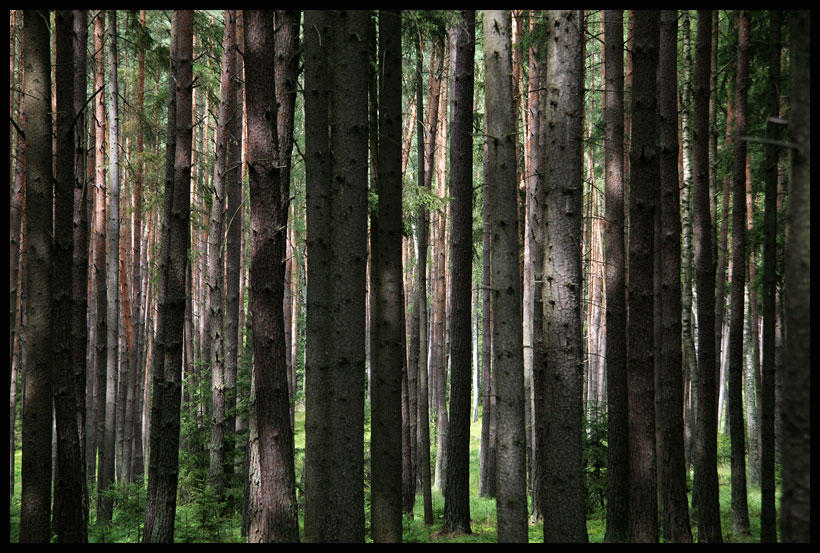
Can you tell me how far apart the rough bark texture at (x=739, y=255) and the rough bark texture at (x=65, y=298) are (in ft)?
28.1

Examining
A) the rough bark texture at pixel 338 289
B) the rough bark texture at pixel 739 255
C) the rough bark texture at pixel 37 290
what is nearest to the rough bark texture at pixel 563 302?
the rough bark texture at pixel 338 289

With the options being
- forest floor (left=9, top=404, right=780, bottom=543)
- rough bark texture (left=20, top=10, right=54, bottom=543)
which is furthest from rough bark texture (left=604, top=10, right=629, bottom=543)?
rough bark texture (left=20, top=10, right=54, bottom=543)

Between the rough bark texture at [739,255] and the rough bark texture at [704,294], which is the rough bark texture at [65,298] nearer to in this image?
the rough bark texture at [704,294]

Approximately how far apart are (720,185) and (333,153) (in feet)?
49.3

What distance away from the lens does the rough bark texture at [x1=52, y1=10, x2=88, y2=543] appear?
20.8 ft

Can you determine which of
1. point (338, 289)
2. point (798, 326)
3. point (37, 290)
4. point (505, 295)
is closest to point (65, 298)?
point (37, 290)

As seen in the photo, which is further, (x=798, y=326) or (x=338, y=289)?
(x=338, y=289)

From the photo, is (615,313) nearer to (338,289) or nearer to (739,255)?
(739,255)

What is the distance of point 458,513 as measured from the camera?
408 inches

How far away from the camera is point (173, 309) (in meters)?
7.54

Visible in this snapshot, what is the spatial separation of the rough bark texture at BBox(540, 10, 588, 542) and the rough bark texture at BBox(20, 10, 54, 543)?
14.3 feet

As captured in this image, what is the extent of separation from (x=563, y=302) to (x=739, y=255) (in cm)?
562

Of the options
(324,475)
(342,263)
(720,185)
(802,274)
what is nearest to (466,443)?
(324,475)
